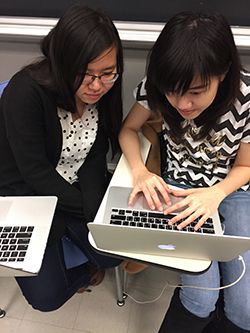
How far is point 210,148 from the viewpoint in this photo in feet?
3.53

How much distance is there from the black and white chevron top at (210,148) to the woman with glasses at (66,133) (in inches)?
7.8

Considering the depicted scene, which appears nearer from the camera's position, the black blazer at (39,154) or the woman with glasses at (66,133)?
the woman with glasses at (66,133)

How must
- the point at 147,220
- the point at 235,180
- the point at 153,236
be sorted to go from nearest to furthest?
the point at 153,236 < the point at 147,220 < the point at 235,180

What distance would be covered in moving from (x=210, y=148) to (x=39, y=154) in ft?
1.66

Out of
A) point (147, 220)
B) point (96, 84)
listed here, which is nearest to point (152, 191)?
point (147, 220)

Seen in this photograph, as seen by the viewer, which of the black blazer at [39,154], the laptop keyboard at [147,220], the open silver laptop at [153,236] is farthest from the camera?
the black blazer at [39,154]

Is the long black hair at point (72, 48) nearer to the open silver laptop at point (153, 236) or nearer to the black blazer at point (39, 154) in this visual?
the black blazer at point (39, 154)

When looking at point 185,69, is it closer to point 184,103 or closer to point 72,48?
point 184,103

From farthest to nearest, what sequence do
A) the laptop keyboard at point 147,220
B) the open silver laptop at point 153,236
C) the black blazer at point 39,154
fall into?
the black blazer at point 39,154, the laptop keyboard at point 147,220, the open silver laptop at point 153,236

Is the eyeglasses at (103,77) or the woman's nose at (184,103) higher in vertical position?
the eyeglasses at (103,77)

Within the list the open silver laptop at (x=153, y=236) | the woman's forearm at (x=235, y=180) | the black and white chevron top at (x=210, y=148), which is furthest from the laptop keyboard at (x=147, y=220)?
the black and white chevron top at (x=210, y=148)

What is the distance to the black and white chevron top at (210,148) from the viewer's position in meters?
1.00

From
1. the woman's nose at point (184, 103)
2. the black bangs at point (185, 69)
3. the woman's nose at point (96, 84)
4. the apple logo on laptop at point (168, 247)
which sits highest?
the black bangs at point (185, 69)

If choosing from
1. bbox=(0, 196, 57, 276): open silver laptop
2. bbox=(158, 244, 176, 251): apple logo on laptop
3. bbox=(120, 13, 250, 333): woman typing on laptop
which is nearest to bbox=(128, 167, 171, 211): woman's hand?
bbox=(120, 13, 250, 333): woman typing on laptop
